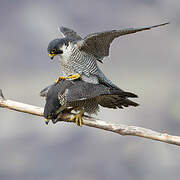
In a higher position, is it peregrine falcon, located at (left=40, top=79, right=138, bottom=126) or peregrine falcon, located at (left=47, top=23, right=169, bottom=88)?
peregrine falcon, located at (left=47, top=23, right=169, bottom=88)

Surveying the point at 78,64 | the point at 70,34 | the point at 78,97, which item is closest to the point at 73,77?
the point at 78,64

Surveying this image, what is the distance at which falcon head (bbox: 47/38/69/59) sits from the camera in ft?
7.72

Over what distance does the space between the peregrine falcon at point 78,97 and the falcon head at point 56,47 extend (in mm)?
172

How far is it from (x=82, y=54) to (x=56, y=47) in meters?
0.19

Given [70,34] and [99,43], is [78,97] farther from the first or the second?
[70,34]

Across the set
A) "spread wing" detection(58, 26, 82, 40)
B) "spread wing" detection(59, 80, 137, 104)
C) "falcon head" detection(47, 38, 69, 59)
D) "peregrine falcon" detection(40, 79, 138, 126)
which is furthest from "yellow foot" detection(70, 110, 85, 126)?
"spread wing" detection(58, 26, 82, 40)

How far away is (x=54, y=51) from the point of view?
7.76 ft

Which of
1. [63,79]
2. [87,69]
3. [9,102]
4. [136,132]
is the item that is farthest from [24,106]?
[136,132]

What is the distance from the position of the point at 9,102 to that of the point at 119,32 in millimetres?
812

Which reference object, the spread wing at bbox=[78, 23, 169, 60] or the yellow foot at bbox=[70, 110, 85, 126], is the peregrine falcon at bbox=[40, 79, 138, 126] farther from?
the spread wing at bbox=[78, 23, 169, 60]

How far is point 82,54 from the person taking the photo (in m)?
2.47

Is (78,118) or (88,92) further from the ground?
(88,92)

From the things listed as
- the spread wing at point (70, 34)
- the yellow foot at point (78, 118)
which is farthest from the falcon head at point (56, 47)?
the yellow foot at point (78, 118)

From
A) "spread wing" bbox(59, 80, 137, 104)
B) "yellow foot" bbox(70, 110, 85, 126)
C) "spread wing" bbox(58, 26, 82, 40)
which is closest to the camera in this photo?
"spread wing" bbox(59, 80, 137, 104)
